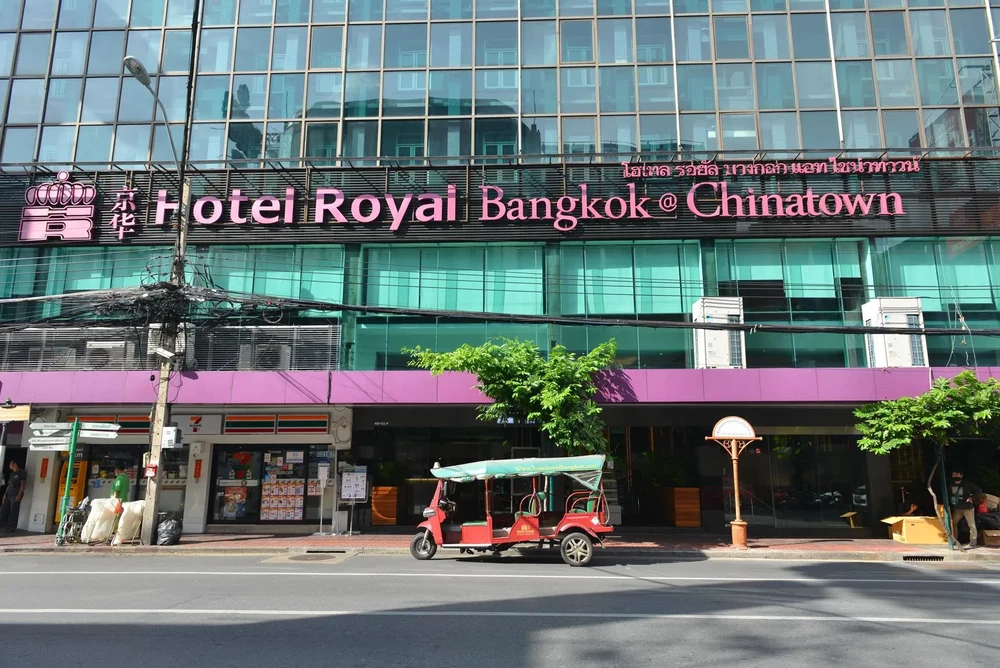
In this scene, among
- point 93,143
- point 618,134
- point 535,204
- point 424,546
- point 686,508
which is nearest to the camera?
point 424,546

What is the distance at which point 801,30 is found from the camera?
851 inches

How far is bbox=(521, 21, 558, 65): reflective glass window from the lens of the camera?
2184cm

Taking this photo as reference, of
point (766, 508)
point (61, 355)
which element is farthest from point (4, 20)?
point (766, 508)

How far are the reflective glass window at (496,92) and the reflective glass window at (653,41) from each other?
4.10m

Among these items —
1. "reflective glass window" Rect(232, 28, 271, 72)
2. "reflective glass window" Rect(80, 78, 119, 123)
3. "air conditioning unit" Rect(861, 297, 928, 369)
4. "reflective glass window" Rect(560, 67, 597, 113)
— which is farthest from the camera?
"reflective glass window" Rect(232, 28, 271, 72)

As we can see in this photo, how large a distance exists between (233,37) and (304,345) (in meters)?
11.6

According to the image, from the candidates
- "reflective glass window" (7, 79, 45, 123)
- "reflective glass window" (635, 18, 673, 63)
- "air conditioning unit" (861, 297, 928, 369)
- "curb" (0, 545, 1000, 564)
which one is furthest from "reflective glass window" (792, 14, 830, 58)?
"reflective glass window" (7, 79, 45, 123)

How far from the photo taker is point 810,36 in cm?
2153

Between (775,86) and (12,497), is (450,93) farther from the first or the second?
(12,497)

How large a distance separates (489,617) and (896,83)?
21095 millimetres

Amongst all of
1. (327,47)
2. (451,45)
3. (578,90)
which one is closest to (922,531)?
(578,90)

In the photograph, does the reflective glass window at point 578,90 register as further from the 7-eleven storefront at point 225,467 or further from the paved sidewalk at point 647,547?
the paved sidewalk at point 647,547

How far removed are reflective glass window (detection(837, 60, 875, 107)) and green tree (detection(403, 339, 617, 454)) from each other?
12.5 meters

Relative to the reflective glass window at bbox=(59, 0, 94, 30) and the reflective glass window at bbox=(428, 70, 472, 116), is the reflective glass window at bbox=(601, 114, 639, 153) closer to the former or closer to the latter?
the reflective glass window at bbox=(428, 70, 472, 116)
